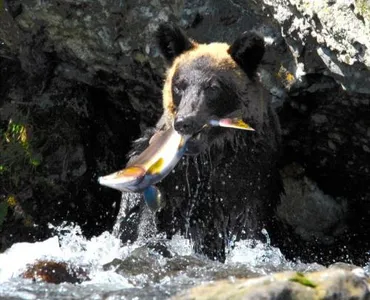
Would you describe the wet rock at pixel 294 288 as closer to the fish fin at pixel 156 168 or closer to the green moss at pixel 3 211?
the fish fin at pixel 156 168

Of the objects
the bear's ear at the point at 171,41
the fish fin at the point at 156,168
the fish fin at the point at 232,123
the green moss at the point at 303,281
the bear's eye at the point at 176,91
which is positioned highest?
the bear's ear at the point at 171,41

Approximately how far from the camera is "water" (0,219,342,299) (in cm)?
396

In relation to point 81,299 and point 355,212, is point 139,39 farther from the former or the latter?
point 81,299

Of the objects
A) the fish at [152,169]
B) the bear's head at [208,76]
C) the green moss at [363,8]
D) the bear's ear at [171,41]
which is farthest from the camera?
the bear's ear at [171,41]

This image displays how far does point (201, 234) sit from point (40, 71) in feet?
6.86

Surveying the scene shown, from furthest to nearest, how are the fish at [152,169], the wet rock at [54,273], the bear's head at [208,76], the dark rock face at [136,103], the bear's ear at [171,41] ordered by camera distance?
the bear's ear at [171,41] → the dark rock face at [136,103] → the bear's head at [208,76] → the wet rock at [54,273] → the fish at [152,169]

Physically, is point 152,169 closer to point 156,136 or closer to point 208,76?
point 156,136

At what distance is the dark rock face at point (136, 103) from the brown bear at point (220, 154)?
0.33 meters

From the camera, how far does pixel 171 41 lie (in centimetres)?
588

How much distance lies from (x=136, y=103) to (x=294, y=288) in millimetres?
4092

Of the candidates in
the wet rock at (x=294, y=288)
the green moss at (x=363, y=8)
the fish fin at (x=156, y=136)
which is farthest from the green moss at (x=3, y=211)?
the wet rock at (x=294, y=288)

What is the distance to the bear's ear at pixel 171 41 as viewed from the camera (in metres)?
5.77

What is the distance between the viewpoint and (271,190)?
19.9 ft

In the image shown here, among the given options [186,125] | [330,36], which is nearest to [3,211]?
[186,125]
